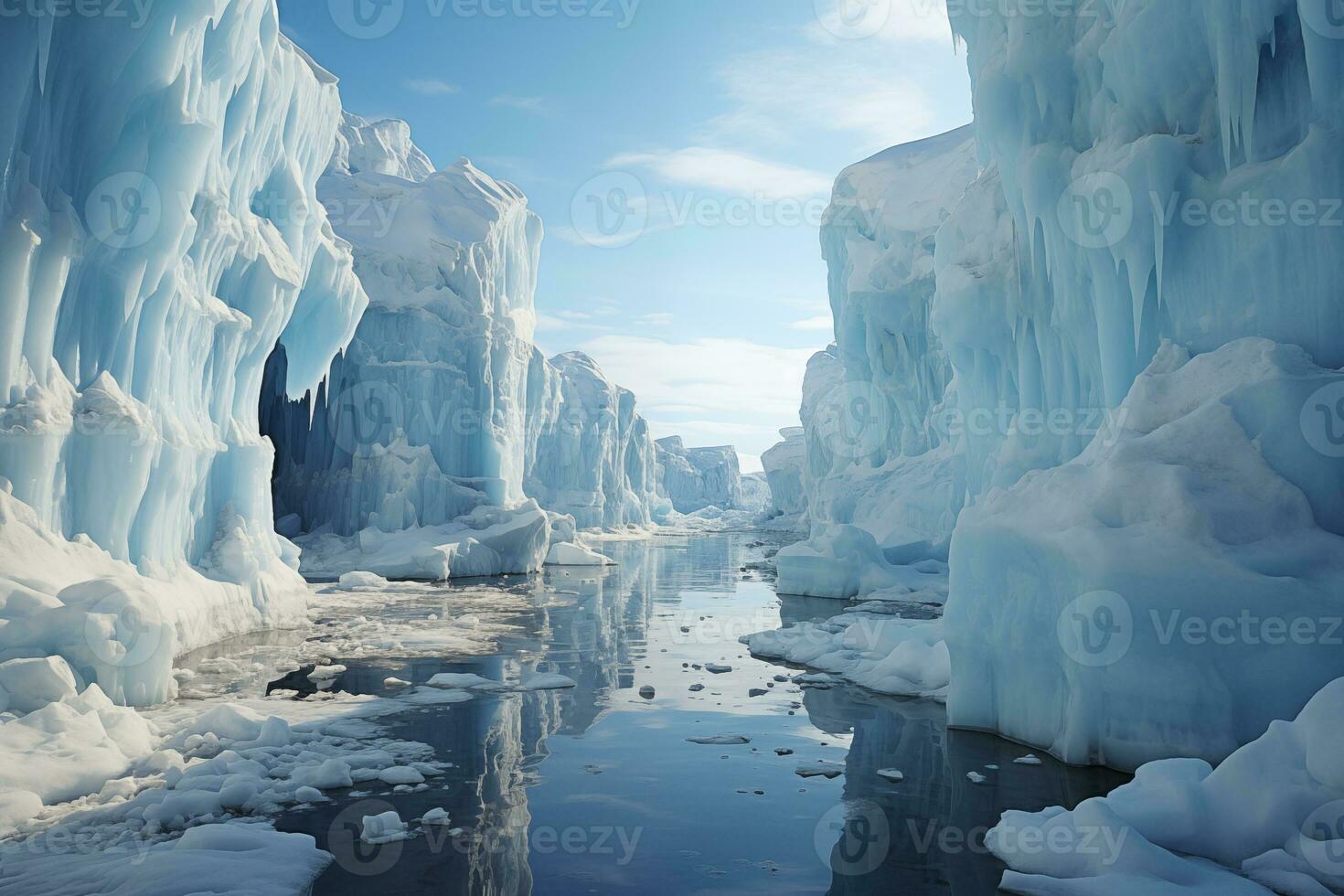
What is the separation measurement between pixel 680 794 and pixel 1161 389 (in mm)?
6077

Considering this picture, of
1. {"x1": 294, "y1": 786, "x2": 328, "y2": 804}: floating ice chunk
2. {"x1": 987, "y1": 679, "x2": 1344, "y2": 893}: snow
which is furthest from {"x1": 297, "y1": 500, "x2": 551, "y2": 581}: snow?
{"x1": 987, "y1": 679, "x2": 1344, "y2": 893}: snow

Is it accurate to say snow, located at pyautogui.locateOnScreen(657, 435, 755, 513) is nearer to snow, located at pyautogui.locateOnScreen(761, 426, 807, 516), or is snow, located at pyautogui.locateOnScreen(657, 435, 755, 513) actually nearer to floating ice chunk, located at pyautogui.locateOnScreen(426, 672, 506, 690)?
snow, located at pyautogui.locateOnScreen(761, 426, 807, 516)

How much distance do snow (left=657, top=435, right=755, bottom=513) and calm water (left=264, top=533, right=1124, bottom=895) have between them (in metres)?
95.5

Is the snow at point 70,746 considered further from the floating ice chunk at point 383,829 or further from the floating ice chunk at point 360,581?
the floating ice chunk at point 360,581

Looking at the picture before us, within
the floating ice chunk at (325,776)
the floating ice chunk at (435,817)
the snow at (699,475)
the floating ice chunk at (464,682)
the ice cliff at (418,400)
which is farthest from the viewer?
the snow at (699,475)

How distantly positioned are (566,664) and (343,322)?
1368cm

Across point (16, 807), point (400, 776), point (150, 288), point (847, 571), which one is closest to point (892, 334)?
point (847, 571)

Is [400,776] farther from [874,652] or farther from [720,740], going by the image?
[874,652]

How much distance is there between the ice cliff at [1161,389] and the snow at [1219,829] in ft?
4.61

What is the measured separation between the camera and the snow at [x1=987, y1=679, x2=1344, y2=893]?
4.83m

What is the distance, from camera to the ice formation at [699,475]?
114m

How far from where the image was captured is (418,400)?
97.7 feet

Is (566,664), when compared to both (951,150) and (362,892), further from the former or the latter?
(951,150)

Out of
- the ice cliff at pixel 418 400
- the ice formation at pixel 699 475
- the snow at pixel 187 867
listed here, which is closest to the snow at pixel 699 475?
the ice formation at pixel 699 475
